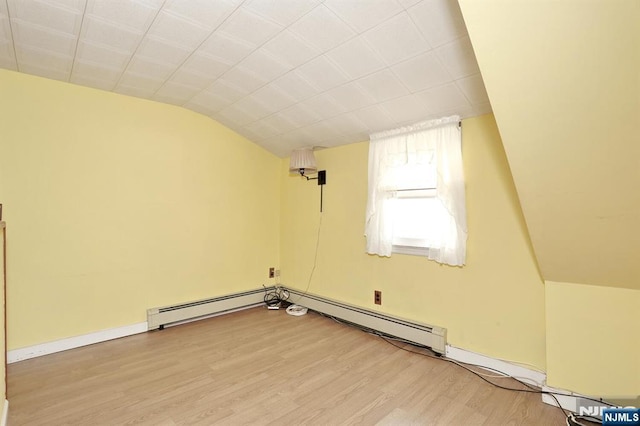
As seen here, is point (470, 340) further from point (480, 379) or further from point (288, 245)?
point (288, 245)

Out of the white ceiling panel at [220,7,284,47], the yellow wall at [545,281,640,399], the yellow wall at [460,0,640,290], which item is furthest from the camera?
the white ceiling panel at [220,7,284,47]

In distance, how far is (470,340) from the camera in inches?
87.1

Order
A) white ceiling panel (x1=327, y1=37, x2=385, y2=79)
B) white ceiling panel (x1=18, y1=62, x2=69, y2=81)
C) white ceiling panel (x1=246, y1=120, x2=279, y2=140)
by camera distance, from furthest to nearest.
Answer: white ceiling panel (x1=246, y1=120, x2=279, y2=140) → white ceiling panel (x1=18, y1=62, x2=69, y2=81) → white ceiling panel (x1=327, y1=37, x2=385, y2=79)

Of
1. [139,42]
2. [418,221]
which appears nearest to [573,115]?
[418,221]

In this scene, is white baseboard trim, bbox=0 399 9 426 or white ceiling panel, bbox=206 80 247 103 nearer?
white baseboard trim, bbox=0 399 9 426

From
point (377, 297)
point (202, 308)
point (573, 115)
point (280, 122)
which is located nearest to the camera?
point (573, 115)

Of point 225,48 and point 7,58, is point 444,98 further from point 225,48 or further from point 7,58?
point 7,58

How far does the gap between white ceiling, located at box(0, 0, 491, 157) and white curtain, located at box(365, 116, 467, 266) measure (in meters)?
0.15

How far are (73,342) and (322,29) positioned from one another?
3.02 m

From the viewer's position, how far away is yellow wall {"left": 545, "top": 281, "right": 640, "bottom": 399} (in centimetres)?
157

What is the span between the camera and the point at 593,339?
1.66 meters

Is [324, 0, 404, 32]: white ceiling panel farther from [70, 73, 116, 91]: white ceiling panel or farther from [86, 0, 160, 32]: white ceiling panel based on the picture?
[70, 73, 116, 91]: white ceiling panel

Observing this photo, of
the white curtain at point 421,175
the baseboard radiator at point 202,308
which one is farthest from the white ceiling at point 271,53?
the baseboard radiator at point 202,308

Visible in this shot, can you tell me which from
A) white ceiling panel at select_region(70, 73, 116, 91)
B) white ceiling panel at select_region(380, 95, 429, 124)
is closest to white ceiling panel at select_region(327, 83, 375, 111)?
Answer: white ceiling panel at select_region(380, 95, 429, 124)
